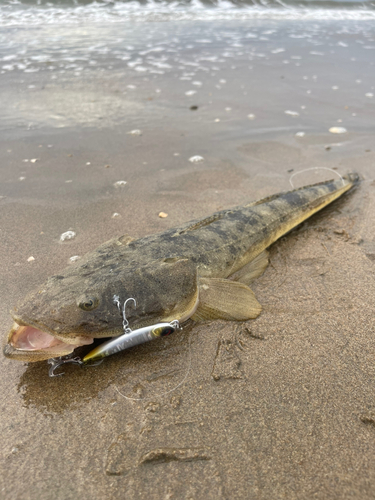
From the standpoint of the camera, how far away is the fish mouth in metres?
2.08

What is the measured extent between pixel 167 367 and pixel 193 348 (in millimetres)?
234

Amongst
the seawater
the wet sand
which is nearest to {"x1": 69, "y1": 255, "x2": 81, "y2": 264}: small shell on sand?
the wet sand

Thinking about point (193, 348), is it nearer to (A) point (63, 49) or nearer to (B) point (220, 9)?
(A) point (63, 49)

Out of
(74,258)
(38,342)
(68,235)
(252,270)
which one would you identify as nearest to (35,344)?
(38,342)

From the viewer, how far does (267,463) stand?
1.83m

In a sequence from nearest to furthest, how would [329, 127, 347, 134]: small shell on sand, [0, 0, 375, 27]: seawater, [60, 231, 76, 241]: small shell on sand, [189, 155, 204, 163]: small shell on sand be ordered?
[60, 231, 76, 241]: small shell on sand
[189, 155, 204, 163]: small shell on sand
[329, 127, 347, 134]: small shell on sand
[0, 0, 375, 27]: seawater

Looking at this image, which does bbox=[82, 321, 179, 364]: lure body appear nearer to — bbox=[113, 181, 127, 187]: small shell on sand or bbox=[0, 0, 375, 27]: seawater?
bbox=[113, 181, 127, 187]: small shell on sand

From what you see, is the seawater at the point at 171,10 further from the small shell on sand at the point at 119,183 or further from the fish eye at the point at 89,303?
the fish eye at the point at 89,303

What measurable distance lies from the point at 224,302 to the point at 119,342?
0.86 m

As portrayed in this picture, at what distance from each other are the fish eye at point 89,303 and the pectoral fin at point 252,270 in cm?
131

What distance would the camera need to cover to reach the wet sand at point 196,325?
1823mm

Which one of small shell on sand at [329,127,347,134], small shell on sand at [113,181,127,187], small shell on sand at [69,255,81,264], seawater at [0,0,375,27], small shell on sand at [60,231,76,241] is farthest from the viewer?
seawater at [0,0,375,27]

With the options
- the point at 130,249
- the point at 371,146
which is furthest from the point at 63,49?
the point at 130,249

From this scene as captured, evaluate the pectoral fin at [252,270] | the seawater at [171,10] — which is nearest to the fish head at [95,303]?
the pectoral fin at [252,270]
